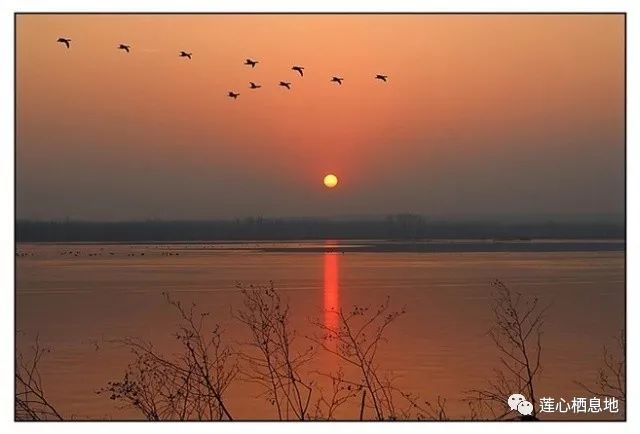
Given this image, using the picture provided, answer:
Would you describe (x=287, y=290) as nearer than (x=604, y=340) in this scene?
No

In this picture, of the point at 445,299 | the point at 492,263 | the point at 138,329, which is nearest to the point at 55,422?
the point at 138,329

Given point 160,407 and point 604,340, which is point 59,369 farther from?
point 604,340

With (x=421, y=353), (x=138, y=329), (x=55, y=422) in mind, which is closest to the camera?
(x=55, y=422)

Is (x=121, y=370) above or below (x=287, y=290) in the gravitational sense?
below

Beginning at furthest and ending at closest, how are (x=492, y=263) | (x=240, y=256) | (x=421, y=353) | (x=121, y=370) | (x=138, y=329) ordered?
(x=240, y=256) → (x=492, y=263) → (x=138, y=329) → (x=421, y=353) → (x=121, y=370)
